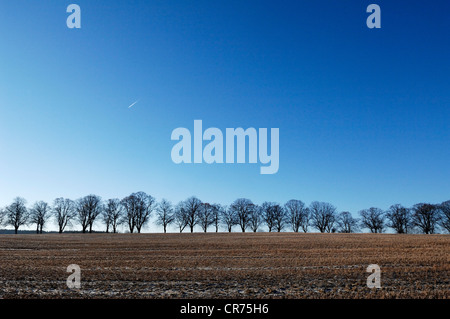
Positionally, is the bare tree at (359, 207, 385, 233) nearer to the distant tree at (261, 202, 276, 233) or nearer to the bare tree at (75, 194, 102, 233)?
the distant tree at (261, 202, 276, 233)

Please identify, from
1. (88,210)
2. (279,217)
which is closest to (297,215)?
(279,217)

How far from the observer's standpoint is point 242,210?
120 m

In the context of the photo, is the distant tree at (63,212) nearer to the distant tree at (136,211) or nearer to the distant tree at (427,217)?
the distant tree at (136,211)

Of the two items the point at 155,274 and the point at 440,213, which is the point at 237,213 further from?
the point at 155,274

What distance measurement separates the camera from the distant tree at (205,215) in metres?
113

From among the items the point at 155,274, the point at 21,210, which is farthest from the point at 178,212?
the point at 155,274

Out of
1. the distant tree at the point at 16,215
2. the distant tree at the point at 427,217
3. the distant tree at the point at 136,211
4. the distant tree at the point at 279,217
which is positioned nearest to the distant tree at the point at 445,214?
the distant tree at the point at 427,217

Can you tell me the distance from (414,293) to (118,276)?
18.2m

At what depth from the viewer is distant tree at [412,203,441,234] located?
363 ft

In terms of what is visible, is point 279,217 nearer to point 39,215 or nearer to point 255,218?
point 255,218

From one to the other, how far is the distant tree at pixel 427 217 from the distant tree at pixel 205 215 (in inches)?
3475
